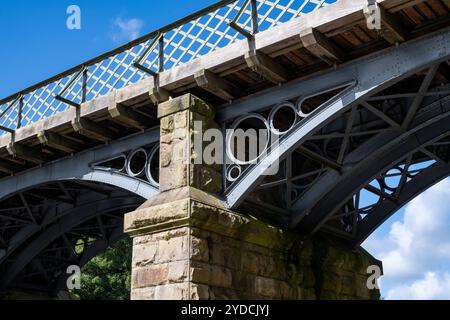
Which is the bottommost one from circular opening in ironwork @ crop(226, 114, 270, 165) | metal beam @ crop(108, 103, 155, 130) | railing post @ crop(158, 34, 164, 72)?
circular opening in ironwork @ crop(226, 114, 270, 165)

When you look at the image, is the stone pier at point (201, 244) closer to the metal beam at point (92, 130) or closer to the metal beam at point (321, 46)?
the metal beam at point (92, 130)

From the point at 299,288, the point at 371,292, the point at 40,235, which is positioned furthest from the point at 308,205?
the point at 40,235

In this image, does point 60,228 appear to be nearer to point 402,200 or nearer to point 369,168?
point 402,200

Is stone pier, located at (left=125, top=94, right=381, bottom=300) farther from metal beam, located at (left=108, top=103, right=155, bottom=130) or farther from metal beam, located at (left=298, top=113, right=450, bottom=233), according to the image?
metal beam, located at (left=108, top=103, right=155, bottom=130)

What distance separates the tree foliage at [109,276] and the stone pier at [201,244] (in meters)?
16.8

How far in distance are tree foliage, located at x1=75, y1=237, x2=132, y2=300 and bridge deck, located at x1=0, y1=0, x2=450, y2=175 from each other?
46.8ft

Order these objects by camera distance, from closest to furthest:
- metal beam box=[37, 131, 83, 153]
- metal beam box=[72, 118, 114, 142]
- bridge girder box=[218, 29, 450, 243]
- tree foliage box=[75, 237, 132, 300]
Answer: bridge girder box=[218, 29, 450, 243] < metal beam box=[72, 118, 114, 142] < metal beam box=[37, 131, 83, 153] < tree foliage box=[75, 237, 132, 300]

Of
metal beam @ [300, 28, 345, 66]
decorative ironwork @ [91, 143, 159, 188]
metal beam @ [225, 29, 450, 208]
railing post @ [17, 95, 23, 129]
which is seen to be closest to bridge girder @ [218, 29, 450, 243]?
metal beam @ [225, 29, 450, 208]

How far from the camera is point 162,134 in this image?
10.9 meters

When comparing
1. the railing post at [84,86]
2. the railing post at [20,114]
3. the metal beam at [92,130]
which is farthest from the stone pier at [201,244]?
the railing post at [20,114]

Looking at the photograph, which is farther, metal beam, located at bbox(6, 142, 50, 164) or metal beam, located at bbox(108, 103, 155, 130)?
metal beam, located at bbox(6, 142, 50, 164)

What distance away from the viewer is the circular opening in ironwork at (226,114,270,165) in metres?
10.7

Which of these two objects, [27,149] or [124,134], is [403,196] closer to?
[124,134]

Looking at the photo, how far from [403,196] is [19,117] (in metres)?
8.59
